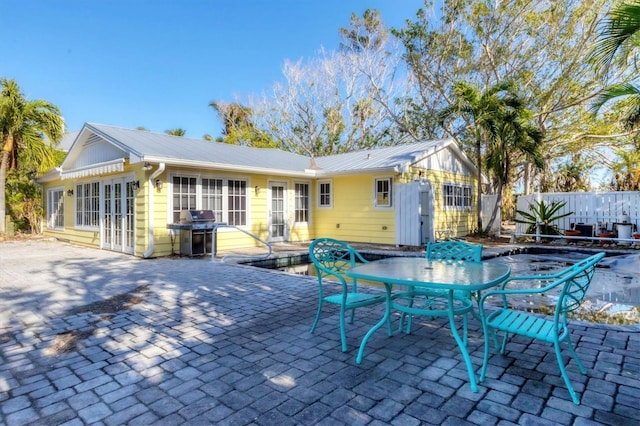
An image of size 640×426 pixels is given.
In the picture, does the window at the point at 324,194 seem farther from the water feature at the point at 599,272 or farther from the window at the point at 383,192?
the water feature at the point at 599,272

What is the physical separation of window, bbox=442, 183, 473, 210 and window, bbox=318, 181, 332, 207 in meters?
3.91

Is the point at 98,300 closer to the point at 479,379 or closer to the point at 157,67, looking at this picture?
the point at 479,379

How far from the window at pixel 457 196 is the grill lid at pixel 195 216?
7821 millimetres

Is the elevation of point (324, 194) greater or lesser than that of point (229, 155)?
lesser

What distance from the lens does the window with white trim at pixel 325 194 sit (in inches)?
484

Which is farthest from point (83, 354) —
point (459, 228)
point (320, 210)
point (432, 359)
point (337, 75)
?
point (337, 75)

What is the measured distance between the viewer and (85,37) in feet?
47.9

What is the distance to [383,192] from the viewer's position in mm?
10945

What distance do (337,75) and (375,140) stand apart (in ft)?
16.1

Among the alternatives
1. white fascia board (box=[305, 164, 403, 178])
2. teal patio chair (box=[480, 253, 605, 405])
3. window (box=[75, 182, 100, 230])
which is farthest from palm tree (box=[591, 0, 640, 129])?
window (box=[75, 182, 100, 230])

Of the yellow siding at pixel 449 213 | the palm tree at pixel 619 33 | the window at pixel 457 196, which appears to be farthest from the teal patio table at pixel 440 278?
the window at pixel 457 196

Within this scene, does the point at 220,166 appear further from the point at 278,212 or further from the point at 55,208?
the point at 55,208

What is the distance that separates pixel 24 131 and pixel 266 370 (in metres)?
14.0

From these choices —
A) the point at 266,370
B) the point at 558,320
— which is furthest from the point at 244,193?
the point at 558,320
